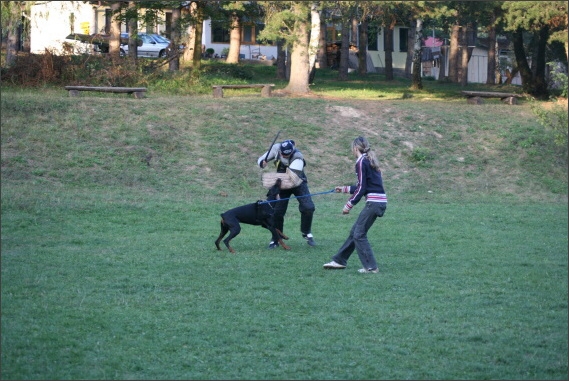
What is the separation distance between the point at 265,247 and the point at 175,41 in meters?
19.3

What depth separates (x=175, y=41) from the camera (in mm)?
30391

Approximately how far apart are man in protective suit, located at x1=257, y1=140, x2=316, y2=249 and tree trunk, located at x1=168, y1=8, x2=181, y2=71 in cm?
1817

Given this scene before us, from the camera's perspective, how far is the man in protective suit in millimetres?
12383

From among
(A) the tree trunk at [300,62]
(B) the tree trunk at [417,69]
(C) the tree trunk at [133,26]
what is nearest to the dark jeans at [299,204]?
(A) the tree trunk at [300,62]

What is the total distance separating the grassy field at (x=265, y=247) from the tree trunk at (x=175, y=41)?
12.9ft

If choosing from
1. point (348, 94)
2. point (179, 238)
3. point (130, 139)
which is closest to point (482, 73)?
point (348, 94)

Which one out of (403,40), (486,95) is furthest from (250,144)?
(403,40)

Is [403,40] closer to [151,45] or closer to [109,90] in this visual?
[151,45]

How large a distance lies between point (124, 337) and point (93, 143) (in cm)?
1322

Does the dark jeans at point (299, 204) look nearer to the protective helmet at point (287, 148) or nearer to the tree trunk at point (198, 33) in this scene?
the protective helmet at point (287, 148)

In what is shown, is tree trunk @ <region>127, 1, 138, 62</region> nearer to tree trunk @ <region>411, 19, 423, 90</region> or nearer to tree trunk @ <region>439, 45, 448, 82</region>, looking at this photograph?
tree trunk @ <region>411, 19, 423, 90</region>

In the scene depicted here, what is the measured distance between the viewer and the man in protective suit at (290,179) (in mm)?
12383

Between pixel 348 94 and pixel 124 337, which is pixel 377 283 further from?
pixel 348 94

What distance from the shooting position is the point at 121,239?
13.1m
